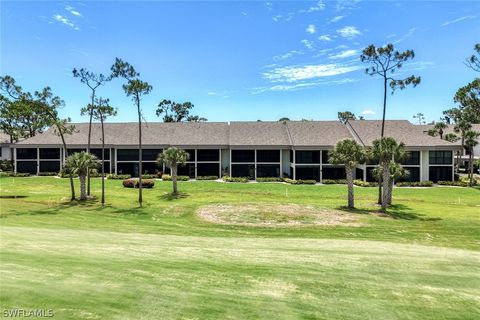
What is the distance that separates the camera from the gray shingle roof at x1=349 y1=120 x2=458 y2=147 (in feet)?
198

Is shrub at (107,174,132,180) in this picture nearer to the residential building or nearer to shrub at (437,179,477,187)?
the residential building

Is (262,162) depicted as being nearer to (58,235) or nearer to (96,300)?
(58,235)

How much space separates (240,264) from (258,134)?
53.3 meters

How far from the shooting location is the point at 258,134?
67250 millimetres

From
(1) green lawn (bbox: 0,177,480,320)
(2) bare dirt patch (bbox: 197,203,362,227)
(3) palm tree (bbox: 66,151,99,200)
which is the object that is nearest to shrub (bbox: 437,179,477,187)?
(1) green lawn (bbox: 0,177,480,320)

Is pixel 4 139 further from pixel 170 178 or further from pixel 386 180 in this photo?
pixel 386 180

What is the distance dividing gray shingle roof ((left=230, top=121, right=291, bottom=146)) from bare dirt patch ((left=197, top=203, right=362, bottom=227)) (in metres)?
31.3

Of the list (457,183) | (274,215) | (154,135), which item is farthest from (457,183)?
(154,135)

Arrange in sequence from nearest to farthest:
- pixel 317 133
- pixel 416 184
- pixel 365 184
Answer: pixel 365 184 < pixel 416 184 < pixel 317 133

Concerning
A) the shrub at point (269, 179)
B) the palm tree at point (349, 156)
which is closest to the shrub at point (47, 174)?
the shrub at point (269, 179)

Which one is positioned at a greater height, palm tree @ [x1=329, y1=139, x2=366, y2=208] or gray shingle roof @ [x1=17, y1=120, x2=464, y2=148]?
gray shingle roof @ [x1=17, y1=120, x2=464, y2=148]

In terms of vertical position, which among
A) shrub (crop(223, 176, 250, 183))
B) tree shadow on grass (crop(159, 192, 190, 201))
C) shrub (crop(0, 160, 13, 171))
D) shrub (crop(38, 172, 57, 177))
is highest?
shrub (crop(0, 160, 13, 171))

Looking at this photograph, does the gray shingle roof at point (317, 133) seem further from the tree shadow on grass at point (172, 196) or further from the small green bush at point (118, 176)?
the small green bush at point (118, 176)

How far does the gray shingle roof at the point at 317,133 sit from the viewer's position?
205 feet
